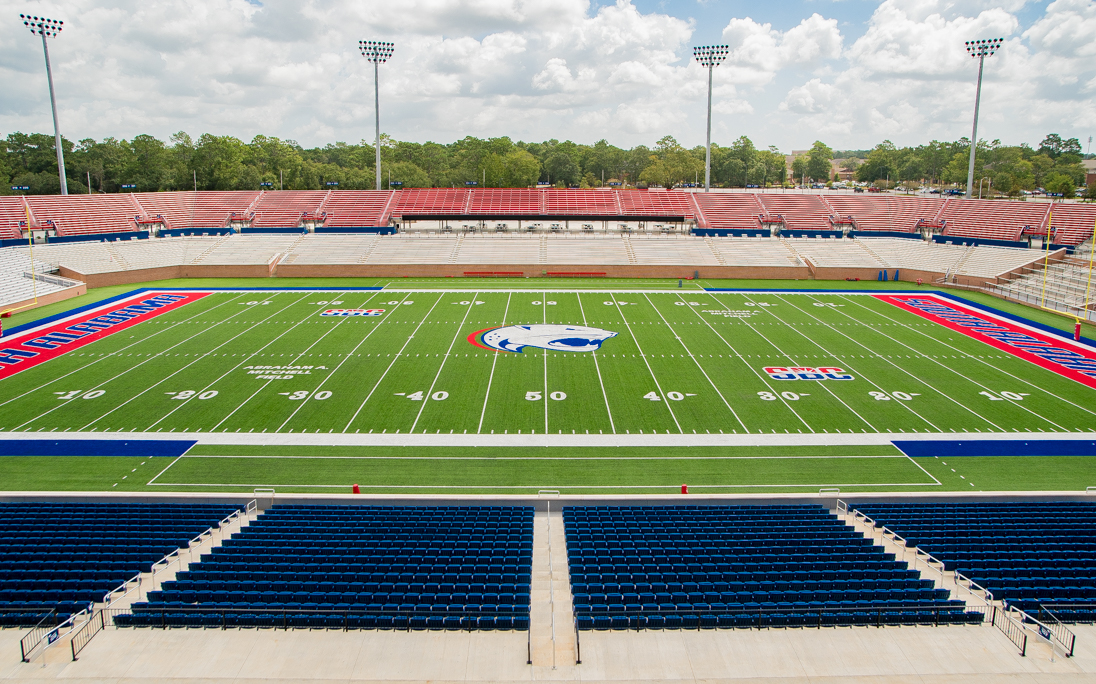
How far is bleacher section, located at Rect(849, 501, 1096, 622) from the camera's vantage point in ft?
31.6

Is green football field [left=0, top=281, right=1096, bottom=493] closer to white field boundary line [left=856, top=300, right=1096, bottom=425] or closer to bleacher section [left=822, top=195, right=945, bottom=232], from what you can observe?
white field boundary line [left=856, top=300, right=1096, bottom=425]

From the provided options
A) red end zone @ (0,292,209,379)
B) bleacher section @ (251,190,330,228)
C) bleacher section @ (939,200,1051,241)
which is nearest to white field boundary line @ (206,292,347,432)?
red end zone @ (0,292,209,379)

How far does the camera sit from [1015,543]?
11.5m

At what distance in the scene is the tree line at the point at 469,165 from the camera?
79.6 m

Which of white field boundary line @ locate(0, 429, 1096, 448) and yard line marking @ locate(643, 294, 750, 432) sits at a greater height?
yard line marking @ locate(643, 294, 750, 432)

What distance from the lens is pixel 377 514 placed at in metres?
13.3

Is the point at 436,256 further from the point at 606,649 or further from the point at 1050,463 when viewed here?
the point at 606,649

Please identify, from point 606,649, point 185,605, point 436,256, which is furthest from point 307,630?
point 436,256

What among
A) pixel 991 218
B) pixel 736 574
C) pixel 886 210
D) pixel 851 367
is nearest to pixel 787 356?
pixel 851 367

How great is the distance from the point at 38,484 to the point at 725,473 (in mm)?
16408

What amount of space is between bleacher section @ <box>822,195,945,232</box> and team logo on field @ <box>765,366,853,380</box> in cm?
3925

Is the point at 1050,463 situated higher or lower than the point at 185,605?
lower

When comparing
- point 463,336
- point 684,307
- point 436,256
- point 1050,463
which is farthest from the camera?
point 436,256

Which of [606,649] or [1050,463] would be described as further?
[1050,463]
